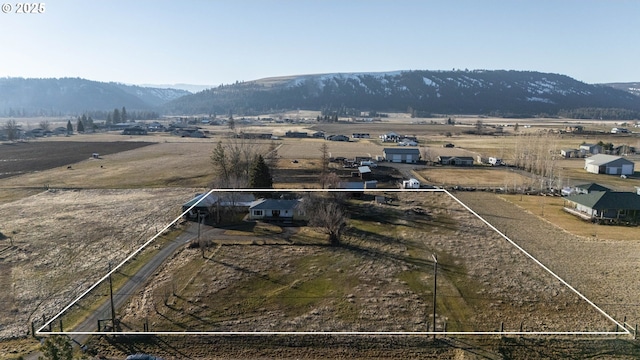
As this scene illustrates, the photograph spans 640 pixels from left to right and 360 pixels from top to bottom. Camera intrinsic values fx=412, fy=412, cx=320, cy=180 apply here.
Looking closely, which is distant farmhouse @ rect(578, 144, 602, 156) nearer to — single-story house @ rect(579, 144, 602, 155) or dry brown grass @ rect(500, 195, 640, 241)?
single-story house @ rect(579, 144, 602, 155)

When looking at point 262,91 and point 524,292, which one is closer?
point 524,292

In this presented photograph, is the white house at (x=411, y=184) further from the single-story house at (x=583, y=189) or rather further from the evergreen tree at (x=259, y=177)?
the evergreen tree at (x=259, y=177)

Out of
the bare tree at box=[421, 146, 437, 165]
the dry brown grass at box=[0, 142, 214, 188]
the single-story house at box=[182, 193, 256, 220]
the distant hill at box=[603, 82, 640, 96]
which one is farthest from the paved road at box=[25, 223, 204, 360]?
the distant hill at box=[603, 82, 640, 96]

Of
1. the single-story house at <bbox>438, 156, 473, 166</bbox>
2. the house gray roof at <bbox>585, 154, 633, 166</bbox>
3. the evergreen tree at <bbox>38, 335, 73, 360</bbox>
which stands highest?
the house gray roof at <bbox>585, 154, 633, 166</bbox>

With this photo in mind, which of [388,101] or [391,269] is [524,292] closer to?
[391,269]

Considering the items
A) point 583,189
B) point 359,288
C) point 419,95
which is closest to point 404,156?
point 583,189

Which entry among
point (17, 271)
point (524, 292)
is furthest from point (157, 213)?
point (524, 292)
